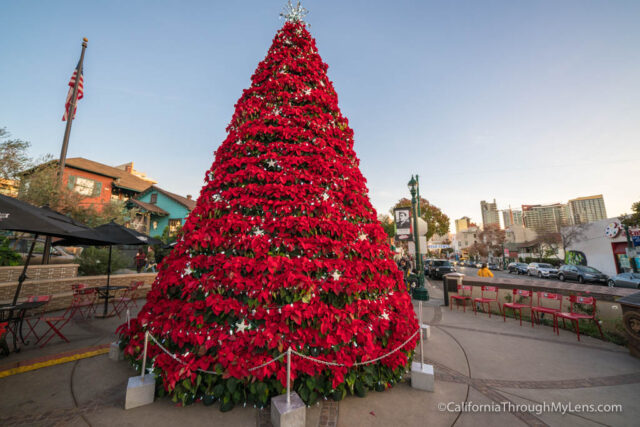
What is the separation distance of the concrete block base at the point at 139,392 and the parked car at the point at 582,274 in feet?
96.5

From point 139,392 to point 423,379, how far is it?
157 inches

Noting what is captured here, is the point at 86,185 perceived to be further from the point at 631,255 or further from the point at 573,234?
the point at 573,234

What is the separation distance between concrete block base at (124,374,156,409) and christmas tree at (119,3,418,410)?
0.16 m

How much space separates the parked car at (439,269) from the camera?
21.3 meters

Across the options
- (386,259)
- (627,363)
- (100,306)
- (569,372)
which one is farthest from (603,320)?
(100,306)

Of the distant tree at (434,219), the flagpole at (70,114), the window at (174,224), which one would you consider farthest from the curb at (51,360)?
the distant tree at (434,219)

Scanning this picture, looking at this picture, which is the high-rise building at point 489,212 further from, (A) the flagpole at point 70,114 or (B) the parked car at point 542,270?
(A) the flagpole at point 70,114

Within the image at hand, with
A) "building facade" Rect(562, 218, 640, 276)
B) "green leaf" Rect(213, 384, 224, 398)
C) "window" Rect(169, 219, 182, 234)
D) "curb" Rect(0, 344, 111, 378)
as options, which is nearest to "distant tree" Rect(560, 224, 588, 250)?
"building facade" Rect(562, 218, 640, 276)

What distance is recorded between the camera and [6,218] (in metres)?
3.69

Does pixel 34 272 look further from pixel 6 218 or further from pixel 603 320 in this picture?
pixel 603 320

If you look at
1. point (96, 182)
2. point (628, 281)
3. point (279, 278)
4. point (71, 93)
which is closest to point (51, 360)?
point (279, 278)

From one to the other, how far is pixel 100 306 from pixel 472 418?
11.9 m

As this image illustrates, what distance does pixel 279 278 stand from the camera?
10.6 ft

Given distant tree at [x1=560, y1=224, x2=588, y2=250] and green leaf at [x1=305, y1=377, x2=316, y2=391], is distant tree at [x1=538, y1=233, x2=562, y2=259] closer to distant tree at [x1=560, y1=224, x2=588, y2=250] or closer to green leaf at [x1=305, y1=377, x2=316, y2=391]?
distant tree at [x1=560, y1=224, x2=588, y2=250]
